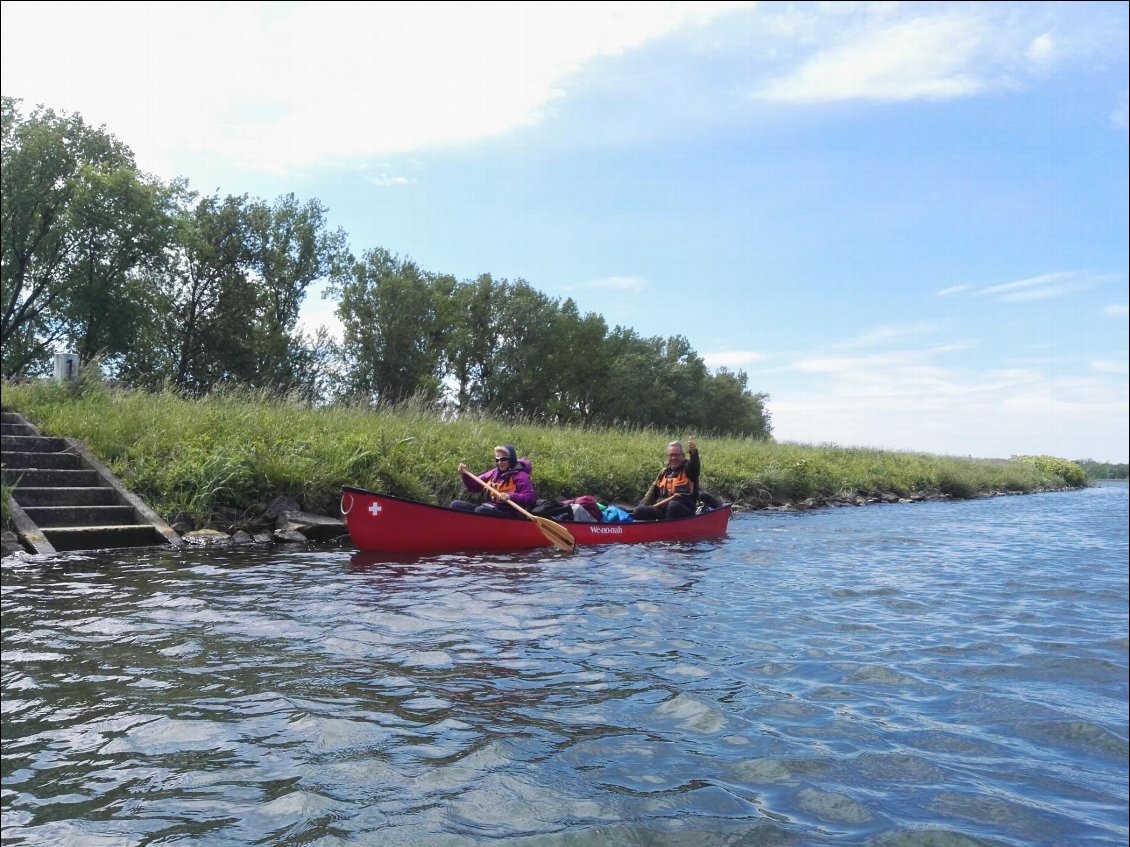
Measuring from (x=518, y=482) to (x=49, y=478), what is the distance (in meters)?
6.70

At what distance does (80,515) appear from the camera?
1020cm

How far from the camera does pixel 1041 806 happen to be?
3.07m

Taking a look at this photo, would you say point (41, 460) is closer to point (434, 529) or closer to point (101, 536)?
point (101, 536)

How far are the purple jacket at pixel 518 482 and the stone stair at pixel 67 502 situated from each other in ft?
14.5

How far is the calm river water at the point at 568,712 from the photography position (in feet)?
10.0

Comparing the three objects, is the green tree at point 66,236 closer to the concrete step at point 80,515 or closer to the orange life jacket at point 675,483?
the concrete step at point 80,515

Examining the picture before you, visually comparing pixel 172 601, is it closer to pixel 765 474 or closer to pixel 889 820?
pixel 889 820

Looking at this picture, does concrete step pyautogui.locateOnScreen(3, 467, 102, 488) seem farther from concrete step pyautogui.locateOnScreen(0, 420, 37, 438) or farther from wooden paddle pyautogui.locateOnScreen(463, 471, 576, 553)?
wooden paddle pyautogui.locateOnScreen(463, 471, 576, 553)

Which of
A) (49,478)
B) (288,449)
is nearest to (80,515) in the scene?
(49,478)

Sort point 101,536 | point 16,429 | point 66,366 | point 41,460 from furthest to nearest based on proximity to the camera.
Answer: point 66,366
point 16,429
point 41,460
point 101,536

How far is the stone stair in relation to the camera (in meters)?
9.61

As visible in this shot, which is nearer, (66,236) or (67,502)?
(67,502)

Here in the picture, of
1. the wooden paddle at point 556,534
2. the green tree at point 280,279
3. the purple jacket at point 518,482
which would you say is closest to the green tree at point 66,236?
the green tree at point 280,279

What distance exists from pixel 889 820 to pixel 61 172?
3674 centimetres
